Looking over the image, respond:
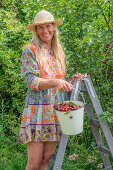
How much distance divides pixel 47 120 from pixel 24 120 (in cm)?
22

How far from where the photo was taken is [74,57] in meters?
2.62

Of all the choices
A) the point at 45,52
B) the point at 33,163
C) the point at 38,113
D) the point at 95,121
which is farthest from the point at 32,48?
the point at 33,163

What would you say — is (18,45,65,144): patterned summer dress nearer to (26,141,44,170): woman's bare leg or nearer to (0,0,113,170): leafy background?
(26,141,44,170): woman's bare leg

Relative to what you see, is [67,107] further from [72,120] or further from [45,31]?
[45,31]

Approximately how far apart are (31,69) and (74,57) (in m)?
0.80

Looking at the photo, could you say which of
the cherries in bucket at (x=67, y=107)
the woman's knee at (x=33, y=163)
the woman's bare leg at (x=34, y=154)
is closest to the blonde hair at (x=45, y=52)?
the cherries in bucket at (x=67, y=107)

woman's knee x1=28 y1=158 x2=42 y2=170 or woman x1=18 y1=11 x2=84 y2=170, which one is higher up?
woman x1=18 y1=11 x2=84 y2=170

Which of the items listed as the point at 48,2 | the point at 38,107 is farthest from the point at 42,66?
the point at 48,2

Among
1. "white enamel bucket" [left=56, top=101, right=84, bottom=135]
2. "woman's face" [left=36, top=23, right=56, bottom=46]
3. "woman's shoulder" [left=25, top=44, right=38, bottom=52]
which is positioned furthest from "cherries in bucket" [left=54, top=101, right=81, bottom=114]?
"woman's face" [left=36, top=23, right=56, bottom=46]

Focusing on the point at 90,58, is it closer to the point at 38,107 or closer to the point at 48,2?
the point at 38,107

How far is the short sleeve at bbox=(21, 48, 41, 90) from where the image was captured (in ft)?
6.32

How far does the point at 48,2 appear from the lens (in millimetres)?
3021

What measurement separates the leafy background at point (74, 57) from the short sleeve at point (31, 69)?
0.49m

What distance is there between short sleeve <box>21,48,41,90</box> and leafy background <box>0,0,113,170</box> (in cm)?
49
